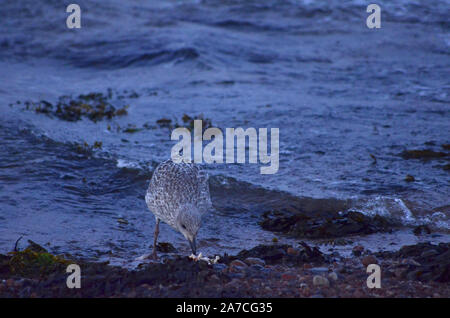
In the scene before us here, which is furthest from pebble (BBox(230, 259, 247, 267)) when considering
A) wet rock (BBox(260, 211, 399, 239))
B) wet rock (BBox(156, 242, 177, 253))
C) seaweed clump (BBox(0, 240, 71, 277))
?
seaweed clump (BBox(0, 240, 71, 277))

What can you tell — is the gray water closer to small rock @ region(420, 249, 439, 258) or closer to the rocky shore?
the rocky shore

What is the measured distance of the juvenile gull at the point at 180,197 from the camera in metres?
5.72

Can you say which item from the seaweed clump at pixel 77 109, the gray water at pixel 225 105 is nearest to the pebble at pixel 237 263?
the gray water at pixel 225 105

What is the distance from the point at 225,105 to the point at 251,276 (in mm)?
7268

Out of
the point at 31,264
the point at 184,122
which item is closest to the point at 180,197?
the point at 31,264

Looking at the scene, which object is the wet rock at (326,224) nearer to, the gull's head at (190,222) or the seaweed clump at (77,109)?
the gull's head at (190,222)

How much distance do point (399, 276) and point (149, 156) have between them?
5296 millimetres

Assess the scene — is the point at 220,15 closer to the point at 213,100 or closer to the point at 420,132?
the point at 213,100

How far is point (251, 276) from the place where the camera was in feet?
16.5

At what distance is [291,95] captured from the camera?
12.5 metres

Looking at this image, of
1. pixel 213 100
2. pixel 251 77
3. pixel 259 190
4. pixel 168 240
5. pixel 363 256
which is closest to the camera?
pixel 363 256

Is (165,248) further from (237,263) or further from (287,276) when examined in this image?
(287,276)

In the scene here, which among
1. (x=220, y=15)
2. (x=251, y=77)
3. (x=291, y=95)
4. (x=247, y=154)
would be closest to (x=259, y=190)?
(x=247, y=154)

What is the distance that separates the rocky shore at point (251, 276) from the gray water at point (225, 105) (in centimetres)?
85
